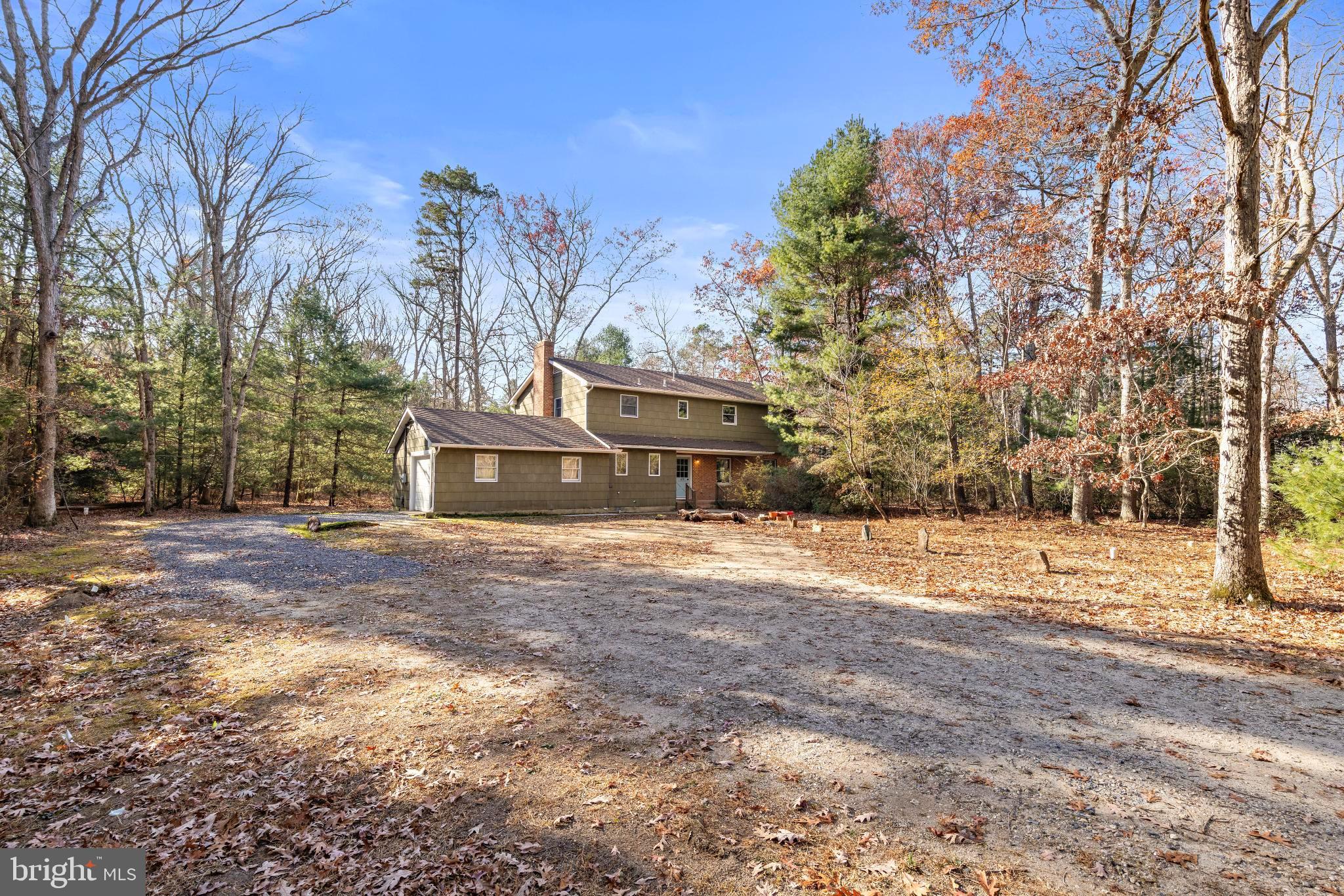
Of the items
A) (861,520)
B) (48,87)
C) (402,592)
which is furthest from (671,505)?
(48,87)

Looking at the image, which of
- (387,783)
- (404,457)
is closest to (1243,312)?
(387,783)

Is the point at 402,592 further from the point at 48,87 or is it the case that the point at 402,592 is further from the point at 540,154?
the point at 540,154

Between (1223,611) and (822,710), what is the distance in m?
6.33

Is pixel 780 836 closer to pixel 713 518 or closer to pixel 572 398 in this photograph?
pixel 713 518

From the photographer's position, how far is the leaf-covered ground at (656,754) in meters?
2.73

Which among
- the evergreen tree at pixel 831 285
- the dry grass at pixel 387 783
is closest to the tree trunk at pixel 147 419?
the dry grass at pixel 387 783

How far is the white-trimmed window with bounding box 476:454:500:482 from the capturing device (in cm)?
2011

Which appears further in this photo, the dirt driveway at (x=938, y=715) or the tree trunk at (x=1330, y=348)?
the tree trunk at (x=1330, y=348)

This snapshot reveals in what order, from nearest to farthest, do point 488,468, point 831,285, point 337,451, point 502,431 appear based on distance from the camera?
point 488,468 → point 502,431 → point 831,285 → point 337,451

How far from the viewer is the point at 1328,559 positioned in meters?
7.25

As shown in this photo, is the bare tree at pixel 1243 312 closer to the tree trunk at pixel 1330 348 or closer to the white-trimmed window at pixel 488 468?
the tree trunk at pixel 1330 348

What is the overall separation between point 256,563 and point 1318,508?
16.1m

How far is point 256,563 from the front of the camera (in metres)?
10.2

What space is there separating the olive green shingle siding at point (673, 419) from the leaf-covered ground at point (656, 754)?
16.5 meters
